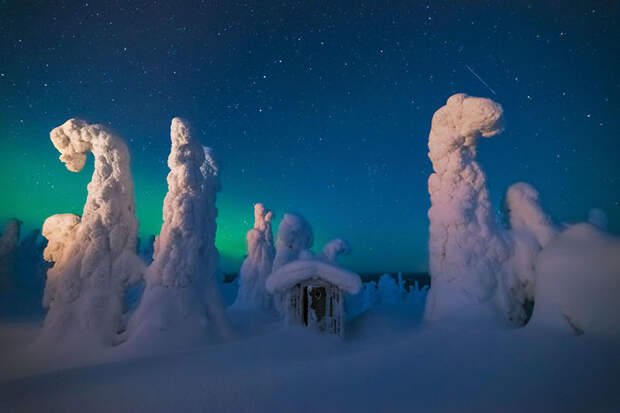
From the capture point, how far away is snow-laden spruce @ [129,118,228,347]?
1115 centimetres

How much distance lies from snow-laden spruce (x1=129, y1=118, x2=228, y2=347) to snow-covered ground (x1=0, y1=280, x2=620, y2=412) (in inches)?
70.0

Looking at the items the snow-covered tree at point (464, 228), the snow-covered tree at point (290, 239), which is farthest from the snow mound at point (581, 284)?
the snow-covered tree at point (290, 239)

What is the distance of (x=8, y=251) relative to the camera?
22.7 m

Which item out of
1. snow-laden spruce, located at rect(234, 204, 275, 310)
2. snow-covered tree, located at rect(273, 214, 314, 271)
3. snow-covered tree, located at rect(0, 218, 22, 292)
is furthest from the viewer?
snow-covered tree, located at rect(0, 218, 22, 292)

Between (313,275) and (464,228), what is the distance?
19.0 feet

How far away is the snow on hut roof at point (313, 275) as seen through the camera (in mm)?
12125

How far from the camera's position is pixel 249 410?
545cm

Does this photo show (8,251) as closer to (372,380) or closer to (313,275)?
(313,275)

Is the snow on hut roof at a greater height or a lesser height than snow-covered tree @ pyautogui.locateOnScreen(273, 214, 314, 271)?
lesser

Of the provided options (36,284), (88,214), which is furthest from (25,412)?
(36,284)

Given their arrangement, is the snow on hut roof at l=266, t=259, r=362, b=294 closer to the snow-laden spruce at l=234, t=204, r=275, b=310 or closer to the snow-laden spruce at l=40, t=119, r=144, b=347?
the snow-laden spruce at l=40, t=119, r=144, b=347

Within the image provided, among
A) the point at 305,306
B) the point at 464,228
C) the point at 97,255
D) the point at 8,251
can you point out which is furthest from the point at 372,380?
the point at 8,251

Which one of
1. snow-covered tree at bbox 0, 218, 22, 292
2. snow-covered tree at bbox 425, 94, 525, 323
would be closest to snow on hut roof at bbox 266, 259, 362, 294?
snow-covered tree at bbox 425, 94, 525, 323

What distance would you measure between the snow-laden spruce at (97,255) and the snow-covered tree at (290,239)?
28.5 ft
